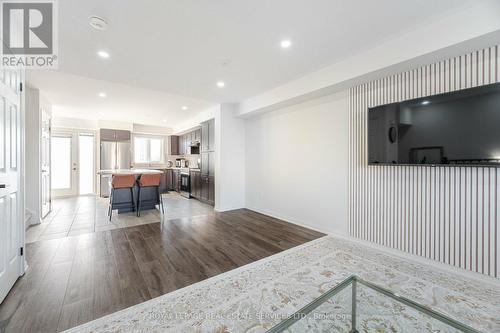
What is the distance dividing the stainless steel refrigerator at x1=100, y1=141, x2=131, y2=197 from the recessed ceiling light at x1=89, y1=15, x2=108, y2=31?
6.30 metres

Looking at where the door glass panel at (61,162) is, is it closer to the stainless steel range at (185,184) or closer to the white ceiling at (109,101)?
the white ceiling at (109,101)

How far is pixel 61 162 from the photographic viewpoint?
22.9ft

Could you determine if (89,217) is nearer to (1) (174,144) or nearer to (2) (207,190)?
(2) (207,190)

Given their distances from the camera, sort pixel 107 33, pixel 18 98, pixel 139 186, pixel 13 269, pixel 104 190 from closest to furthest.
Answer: pixel 13 269, pixel 18 98, pixel 107 33, pixel 139 186, pixel 104 190

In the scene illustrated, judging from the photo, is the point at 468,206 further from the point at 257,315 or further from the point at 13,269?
the point at 13,269

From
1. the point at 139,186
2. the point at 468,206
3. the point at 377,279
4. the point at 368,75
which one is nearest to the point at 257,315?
the point at 377,279

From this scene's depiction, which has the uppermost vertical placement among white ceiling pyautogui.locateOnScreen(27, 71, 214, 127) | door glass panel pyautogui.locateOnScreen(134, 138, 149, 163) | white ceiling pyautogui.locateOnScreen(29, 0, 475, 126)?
white ceiling pyautogui.locateOnScreen(27, 71, 214, 127)

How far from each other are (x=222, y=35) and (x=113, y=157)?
6.99 m

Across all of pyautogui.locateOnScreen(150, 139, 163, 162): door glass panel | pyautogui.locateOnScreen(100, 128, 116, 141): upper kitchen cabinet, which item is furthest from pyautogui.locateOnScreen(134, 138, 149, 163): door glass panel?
pyautogui.locateOnScreen(100, 128, 116, 141): upper kitchen cabinet

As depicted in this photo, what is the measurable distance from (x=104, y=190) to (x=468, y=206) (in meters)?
8.93

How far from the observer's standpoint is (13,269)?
6.68ft

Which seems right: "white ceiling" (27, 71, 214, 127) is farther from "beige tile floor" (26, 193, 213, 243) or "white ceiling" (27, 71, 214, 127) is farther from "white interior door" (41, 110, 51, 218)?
"beige tile floor" (26, 193, 213, 243)

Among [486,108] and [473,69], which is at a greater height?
[473,69]

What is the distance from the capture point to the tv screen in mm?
2035
